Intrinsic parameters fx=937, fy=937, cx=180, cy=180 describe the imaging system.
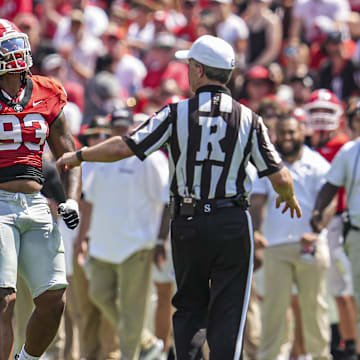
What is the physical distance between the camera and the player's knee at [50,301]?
18.9 ft

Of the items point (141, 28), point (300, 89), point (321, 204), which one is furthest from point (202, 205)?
point (141, 28)

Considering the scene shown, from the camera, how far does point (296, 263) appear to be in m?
8.27

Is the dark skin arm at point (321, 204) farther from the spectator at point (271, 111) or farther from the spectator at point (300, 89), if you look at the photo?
the spectator at point (300, 89)

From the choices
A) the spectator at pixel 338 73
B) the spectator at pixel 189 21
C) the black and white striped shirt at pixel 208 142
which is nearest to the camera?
the black and white striped shirt at pixel 208 142

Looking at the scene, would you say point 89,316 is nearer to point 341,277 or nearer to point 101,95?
point 341,277

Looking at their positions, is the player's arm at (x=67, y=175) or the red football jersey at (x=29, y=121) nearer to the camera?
the red football jersey at (x=29, y=121)

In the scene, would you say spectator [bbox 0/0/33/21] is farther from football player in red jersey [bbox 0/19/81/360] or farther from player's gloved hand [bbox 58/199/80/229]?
player's gloved hand [bbox 58/199/80/229]

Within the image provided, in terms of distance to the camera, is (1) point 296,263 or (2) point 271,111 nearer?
(1) point 296,263

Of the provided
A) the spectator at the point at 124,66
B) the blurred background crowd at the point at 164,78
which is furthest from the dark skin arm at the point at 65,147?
the spectator at the point at 124,66

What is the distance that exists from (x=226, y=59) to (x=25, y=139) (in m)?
1.39

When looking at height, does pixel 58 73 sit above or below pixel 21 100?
above

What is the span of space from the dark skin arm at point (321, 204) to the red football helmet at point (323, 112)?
1.85m

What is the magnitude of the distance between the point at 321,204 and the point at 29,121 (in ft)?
9.81

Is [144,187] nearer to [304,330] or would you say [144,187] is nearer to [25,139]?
[304,330]
